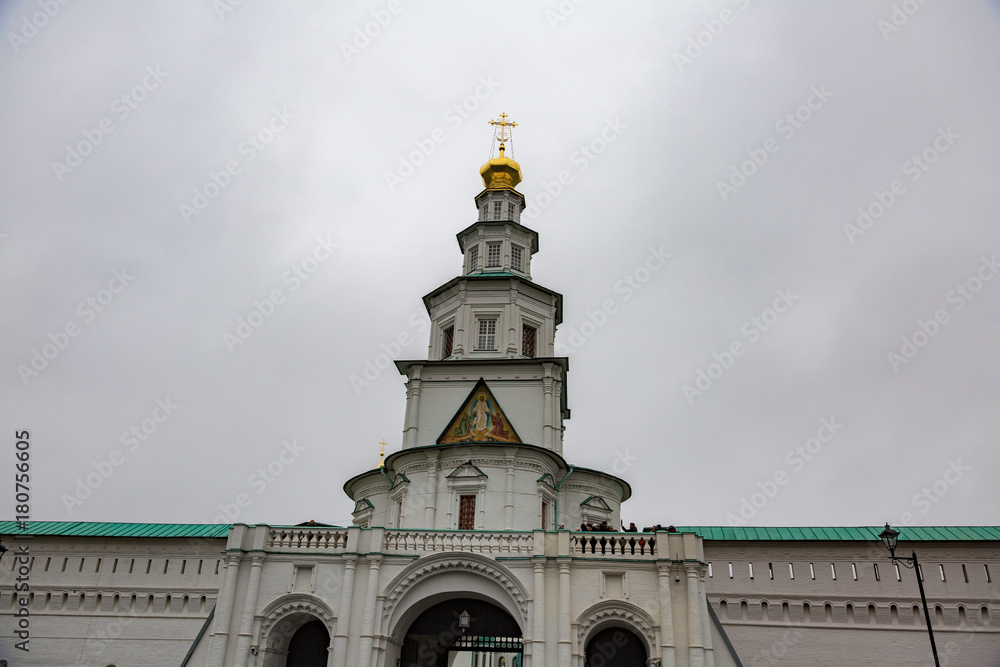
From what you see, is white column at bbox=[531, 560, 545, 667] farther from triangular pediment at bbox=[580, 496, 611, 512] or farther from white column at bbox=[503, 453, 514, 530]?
triangular pediment at bbox=[580, 496, 611, 512]

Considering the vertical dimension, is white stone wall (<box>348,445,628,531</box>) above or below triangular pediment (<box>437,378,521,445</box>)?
below

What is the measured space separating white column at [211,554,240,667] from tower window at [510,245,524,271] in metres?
18.3

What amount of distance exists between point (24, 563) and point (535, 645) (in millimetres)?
18653

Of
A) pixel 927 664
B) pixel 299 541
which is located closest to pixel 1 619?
pixel 299 541

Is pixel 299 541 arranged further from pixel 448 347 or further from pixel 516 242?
pixel 516 242

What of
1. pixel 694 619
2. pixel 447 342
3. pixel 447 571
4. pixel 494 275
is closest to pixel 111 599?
pixel 447 571

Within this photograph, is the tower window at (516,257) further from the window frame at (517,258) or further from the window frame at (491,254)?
the window frame at (491,254)

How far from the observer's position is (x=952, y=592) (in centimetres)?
2280

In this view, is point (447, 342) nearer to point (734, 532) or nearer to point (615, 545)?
point (734, 532)

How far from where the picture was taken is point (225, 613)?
62.8 ft

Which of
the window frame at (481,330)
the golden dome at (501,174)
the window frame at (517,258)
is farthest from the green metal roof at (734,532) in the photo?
the golden dome at (501,174)

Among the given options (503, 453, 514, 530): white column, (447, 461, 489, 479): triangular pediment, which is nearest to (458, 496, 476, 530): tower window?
(447, 461, 489, 479): triangular pediment

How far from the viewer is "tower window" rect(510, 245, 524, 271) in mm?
33625

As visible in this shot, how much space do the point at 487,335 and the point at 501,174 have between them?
30.7 ft
